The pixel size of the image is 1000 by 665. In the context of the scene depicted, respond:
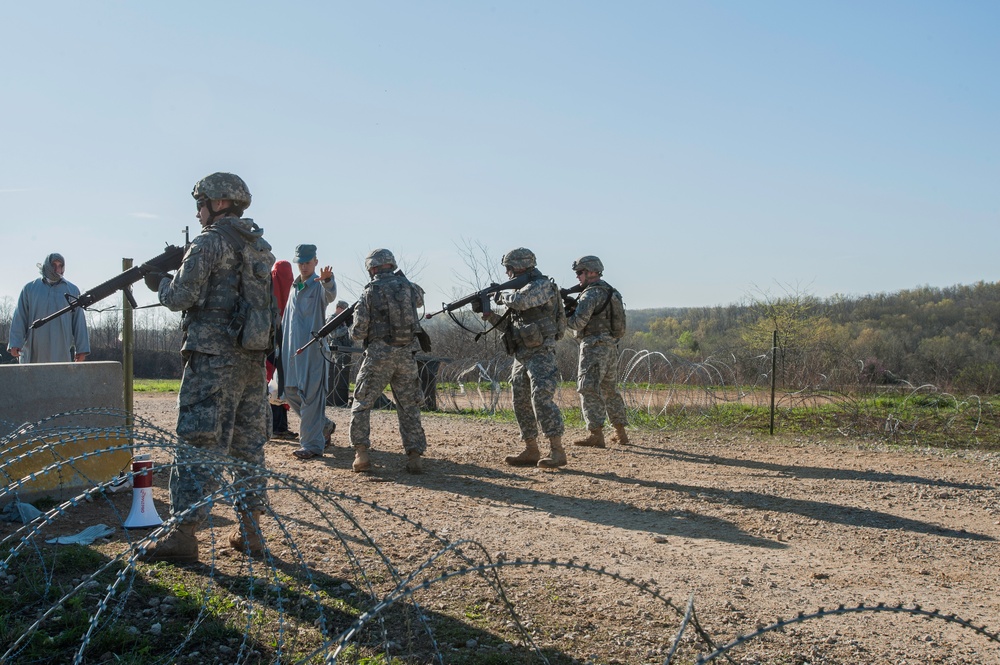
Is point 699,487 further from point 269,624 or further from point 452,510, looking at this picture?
point 269,624

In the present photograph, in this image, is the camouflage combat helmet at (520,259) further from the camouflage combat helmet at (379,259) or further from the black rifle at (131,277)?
the black rifle at (131,277)

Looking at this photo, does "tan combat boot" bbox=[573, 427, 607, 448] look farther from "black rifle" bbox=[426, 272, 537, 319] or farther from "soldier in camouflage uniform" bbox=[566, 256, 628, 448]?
"black rifle" bbox=[426, 272, 537, 319]

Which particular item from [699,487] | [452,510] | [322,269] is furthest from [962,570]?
[322,269]

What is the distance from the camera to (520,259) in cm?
772

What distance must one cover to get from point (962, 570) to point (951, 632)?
117 centimetres

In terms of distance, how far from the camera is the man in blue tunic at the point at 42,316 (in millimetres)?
8055

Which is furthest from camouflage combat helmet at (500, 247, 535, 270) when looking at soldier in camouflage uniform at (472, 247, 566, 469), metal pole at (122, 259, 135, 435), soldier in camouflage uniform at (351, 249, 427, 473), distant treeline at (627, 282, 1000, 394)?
distant treeline at (627, 282, 1000, 394)

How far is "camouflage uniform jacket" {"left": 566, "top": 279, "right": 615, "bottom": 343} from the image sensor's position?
8594 millimetres

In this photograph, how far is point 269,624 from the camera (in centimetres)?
360

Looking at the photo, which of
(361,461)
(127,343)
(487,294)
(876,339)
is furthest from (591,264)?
(876,339)

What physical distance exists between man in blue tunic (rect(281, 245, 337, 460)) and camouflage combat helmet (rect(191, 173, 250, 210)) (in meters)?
3.26

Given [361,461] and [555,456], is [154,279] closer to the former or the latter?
[361,461]

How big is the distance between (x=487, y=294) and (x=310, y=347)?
1.80 metres

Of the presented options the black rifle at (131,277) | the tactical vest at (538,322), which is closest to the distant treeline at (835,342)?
the tactical vest at (538,322)
